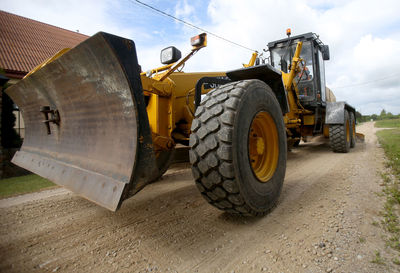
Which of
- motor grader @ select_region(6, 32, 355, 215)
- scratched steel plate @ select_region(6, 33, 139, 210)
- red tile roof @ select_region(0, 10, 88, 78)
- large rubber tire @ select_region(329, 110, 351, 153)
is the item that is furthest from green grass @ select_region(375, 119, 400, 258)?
red tile roof @ select_region(0, 10, 88, 78)

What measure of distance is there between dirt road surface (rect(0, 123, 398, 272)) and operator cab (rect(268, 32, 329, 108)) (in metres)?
3.64

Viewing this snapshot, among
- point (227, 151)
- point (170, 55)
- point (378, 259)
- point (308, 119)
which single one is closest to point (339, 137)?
point (308, 119)

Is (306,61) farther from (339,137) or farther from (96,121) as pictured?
(96,121)

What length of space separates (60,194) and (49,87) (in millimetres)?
1623

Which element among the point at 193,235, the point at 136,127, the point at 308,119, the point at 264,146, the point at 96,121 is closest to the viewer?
the point at 136,127

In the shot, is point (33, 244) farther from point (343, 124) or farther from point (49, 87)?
point (343, 124)

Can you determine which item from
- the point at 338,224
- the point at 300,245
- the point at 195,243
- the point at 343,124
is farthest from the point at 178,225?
the point at 343,124

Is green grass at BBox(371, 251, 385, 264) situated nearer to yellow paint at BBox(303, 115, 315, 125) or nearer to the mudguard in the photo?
the mudguard

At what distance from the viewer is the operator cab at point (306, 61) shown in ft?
19.5

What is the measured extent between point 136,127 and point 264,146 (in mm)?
1442

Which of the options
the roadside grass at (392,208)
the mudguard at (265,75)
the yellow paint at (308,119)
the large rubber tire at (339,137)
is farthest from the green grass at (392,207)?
the yellow paint at (308,119)

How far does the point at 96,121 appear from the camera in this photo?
2.11 meters

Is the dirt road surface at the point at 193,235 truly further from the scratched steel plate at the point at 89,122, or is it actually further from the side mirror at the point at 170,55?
the side mirror at the point at 170,55

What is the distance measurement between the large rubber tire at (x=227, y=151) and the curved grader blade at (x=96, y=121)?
1.30 feet
